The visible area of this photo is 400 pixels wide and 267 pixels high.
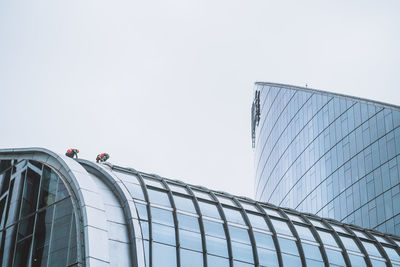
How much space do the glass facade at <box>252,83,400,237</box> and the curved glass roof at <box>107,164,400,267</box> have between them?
75.1 ft

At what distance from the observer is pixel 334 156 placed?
2987 inches

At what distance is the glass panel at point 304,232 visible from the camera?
39.0 meters

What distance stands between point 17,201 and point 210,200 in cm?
922

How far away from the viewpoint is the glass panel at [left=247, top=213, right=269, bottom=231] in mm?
37562

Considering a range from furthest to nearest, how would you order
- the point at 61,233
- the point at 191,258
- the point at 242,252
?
1. the point at 242,252
2. the point at 191,258
3. the point at 61,233

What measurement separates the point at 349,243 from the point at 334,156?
1395 inches

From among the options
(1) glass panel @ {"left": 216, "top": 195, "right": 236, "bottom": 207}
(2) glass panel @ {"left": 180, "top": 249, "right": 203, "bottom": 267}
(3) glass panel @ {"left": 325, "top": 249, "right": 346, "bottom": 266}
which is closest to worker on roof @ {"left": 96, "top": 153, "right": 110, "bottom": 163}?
(1) glass panel @ {"left": 216, "top": 195, "right": 236, "bottom": 207}

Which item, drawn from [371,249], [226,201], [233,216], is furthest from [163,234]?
[371,249]

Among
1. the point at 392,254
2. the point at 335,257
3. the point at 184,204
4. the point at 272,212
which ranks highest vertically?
the point at 272,212

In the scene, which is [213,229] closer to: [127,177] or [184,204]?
[184,204]

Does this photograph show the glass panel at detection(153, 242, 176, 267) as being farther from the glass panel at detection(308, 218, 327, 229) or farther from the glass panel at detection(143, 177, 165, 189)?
the glass panel at detection(308, 218, 327, 229)

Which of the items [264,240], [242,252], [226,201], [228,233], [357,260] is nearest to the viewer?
[242,252]

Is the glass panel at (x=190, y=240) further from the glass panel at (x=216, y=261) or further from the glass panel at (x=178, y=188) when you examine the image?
the glass panel at (x=178, y=188)

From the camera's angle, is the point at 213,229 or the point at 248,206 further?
the point at 248,206
